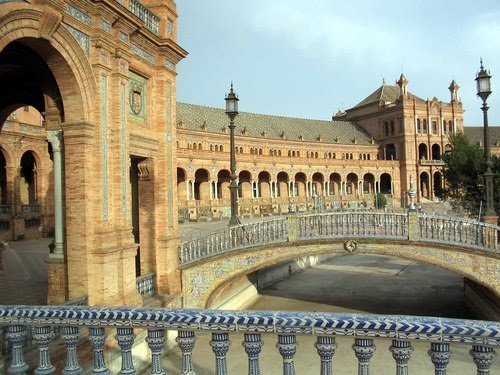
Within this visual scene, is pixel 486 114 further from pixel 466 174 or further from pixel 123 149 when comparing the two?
pixel 466 174

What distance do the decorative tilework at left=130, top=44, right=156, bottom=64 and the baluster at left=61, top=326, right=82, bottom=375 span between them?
9712 millimetres

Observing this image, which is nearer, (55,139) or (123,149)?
(55,139)

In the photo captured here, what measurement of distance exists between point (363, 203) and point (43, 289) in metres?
53.4

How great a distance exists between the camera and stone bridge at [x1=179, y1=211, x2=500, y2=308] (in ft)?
46.9

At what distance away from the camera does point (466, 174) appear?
107 ft

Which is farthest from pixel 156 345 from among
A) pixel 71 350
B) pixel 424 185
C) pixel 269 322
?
pixel 424 185

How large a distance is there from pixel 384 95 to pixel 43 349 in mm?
76791

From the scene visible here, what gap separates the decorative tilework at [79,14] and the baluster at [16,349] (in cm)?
753

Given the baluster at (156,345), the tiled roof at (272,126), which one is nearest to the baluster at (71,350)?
the baluster at (156,345)

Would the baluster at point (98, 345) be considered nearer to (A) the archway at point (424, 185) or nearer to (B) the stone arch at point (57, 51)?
(B) the stone arch at point (57, 51)

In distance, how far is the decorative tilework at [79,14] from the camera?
987 cm

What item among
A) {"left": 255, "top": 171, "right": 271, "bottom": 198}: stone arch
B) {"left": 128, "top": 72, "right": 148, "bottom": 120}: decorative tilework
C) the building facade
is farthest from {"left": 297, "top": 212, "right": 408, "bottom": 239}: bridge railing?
{"left": 255, "top": 171, "right": 271, "bottom": 198}: stone arch

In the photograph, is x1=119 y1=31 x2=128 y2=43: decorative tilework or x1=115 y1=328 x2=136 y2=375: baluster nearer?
x1=115 y1=328 x2=136 y2=375: baluster

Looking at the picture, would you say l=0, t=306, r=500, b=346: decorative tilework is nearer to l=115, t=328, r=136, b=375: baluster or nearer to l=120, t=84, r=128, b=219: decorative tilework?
l=115, t=328, r=136, b=375: baluster
